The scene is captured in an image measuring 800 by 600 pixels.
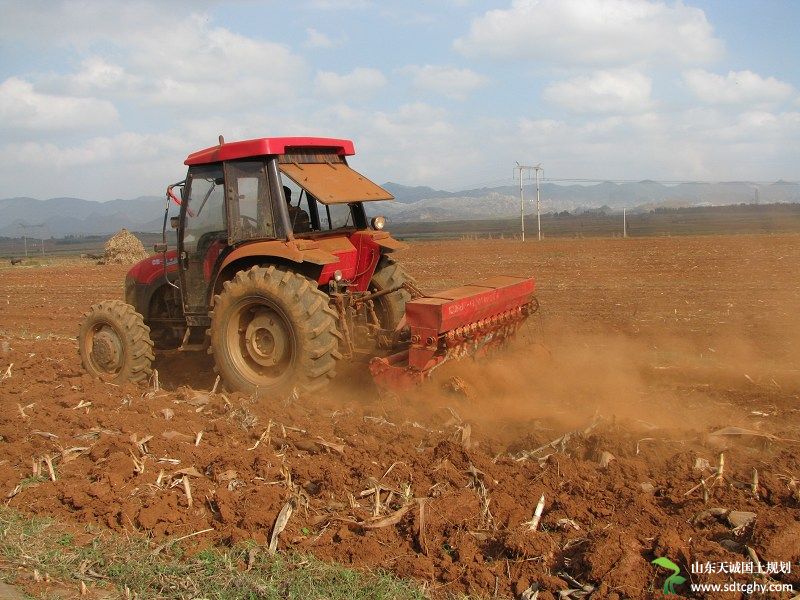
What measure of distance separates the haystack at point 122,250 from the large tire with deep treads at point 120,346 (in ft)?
76.4

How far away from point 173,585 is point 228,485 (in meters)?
1.11

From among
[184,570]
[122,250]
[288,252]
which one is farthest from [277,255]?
[122,250]

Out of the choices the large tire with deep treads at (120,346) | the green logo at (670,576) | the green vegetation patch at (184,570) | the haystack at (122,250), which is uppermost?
the haystack at (122,250)

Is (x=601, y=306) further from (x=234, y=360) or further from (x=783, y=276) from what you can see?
(x=234, y=360)

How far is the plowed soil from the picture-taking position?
3676 mm

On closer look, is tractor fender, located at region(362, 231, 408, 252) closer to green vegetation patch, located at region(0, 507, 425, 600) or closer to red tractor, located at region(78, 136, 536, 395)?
red tractor, located at region(78, 136, 536, 395)

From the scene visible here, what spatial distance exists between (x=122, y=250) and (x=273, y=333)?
83.5 feet

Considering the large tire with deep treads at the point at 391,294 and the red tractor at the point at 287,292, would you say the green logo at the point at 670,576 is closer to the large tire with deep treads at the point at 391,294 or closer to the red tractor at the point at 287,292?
the red tractor at the point at 287,292

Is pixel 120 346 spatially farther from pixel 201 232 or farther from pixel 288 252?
pixel 288 252

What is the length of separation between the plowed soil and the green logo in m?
0.03

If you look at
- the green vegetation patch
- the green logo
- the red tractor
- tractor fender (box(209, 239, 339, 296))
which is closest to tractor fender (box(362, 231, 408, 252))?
the red tractor

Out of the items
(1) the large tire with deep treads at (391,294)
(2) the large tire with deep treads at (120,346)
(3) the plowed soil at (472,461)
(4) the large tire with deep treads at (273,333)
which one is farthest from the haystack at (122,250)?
(4) the large tire with deep treads at (273,333)

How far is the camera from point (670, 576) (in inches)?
133

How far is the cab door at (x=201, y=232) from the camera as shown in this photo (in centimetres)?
709
